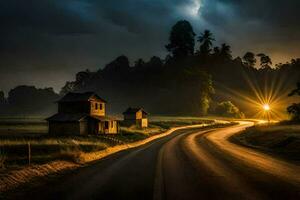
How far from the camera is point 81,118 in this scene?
53969 mm

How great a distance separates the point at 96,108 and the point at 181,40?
125 m

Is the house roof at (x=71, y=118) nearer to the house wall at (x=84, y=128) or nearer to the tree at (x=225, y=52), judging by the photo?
the house wall at (x=84, y=128)

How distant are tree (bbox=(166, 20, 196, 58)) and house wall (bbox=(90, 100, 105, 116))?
390 ft

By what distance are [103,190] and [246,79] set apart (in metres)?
182

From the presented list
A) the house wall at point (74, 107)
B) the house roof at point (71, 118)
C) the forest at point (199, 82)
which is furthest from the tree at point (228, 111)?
the house wall at point (74, 107)

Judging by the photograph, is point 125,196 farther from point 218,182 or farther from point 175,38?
point 175,38

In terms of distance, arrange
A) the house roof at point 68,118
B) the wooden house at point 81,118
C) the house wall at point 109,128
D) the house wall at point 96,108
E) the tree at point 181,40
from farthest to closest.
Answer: the tree at point 181,40, the house wall at point 96,108, the house wall at point 109,128, the wooden house at point 81,118, the house roof at point 68,118

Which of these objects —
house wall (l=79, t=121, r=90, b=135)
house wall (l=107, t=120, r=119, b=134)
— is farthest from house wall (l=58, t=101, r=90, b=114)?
house wall (l=107, t=120, r=119, b=134)

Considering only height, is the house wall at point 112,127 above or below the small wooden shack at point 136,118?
below

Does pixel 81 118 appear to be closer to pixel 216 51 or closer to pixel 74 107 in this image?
pixel 74 107

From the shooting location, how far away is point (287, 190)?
10320mm

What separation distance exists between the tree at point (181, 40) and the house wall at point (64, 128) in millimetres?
129782

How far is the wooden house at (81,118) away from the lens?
5412 centimetres

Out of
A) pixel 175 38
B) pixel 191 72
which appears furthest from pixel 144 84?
pixel 191 72
